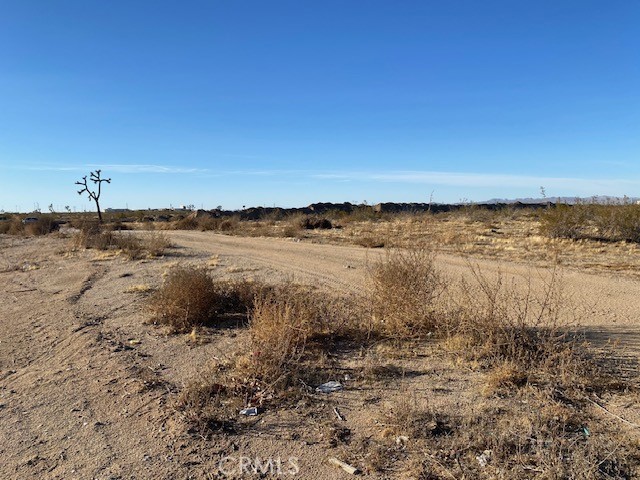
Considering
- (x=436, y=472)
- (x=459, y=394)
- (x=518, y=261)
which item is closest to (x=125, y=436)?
(x=436, y=472)

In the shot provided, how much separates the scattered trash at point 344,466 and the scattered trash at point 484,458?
892 millimetres

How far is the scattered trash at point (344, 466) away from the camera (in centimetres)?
373

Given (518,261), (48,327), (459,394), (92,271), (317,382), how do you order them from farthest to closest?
(92,271) < (518,261) < (48,327) < (317,382) < (459,394)

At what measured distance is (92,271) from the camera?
16.1 m

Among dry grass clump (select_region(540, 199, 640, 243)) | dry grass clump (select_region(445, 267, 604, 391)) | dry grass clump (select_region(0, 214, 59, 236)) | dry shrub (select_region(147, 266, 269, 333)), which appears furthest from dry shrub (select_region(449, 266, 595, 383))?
dry grass clump (select_region(0, 214, 59, 236))

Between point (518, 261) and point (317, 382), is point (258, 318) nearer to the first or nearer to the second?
point (317, 382)

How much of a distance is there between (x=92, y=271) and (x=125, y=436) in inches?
505

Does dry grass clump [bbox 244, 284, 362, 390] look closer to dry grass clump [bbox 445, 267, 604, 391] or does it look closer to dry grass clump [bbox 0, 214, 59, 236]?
dry grass clump [bbox 445, 267, 604, 391]

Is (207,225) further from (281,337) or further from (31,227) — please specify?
(281,337)

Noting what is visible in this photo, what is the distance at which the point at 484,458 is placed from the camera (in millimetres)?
3725

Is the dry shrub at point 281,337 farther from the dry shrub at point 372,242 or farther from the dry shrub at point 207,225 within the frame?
the dry shrub at point 207,225

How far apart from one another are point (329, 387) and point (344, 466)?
1535mm

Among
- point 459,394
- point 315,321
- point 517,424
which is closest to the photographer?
point 517,424

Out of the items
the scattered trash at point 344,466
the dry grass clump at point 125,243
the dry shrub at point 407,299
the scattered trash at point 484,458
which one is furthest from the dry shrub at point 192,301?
the dry grass clump at point 125,243
